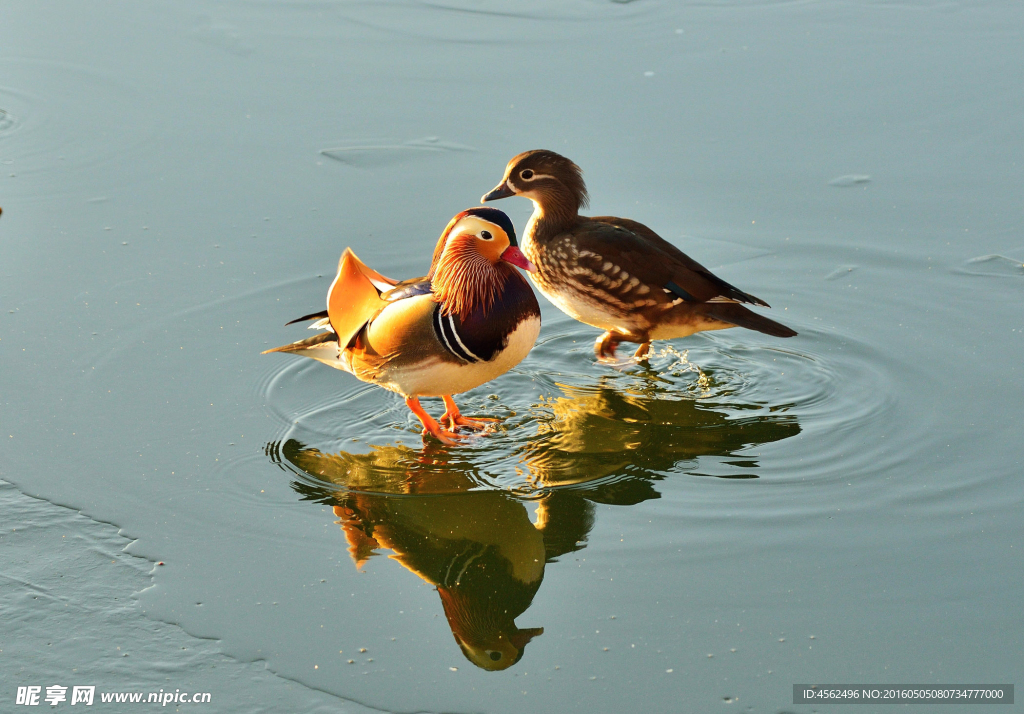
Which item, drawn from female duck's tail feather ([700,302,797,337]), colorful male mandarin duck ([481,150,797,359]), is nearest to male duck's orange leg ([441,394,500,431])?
colorful male mandarin duck ([481,150,797,359])

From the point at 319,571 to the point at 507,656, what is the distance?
2.31 feet

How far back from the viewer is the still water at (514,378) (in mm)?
3230

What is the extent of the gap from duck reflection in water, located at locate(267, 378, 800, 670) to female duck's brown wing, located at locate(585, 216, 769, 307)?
1.61 feet

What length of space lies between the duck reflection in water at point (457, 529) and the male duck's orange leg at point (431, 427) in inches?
2.9

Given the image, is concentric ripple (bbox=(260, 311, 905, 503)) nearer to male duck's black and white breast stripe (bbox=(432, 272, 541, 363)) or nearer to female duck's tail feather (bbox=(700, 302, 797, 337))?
female duck's tail feather (bbox=(700, 302, 797, 337))

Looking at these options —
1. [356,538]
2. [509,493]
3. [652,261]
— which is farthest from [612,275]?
[356,538]

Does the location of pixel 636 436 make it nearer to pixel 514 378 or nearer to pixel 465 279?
pixel 514 378

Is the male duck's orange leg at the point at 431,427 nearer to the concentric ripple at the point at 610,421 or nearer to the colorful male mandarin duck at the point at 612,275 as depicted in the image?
the concentric ripple at the point at 610,421

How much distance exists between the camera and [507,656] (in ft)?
10.4

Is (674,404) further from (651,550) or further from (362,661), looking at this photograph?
(362,661)

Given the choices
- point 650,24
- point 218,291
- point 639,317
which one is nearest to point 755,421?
point 639,317

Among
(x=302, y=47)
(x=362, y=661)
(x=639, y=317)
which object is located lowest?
(x=362, y=661)

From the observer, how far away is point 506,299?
4.14m

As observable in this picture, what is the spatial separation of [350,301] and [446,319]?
1.42ft
